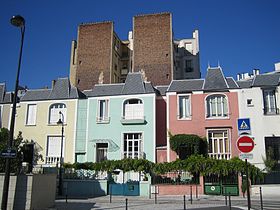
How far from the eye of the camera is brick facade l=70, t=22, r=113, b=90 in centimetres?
4206

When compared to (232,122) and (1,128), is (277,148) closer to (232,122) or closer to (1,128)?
(232,122)

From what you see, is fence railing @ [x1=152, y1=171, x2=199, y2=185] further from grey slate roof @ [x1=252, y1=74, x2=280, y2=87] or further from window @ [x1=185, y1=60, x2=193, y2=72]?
window @ [x1=185, y1=60, x2=193, y2=72]

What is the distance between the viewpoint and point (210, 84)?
2603 cm

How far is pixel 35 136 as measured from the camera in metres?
27.8

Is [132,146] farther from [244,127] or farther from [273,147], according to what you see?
[244,127]

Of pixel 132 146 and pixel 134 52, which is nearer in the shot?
pixel 132 146

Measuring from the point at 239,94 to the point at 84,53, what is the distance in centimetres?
2493

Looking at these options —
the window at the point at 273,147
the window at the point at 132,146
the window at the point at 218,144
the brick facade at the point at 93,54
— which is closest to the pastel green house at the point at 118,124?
the window at the point at 132,146

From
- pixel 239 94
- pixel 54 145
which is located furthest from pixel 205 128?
pixel 54 145

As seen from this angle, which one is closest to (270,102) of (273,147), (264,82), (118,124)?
(264,82)

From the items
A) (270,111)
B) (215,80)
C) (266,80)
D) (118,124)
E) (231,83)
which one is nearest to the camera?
(270,111)

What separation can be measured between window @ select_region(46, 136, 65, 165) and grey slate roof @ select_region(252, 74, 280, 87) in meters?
17.2

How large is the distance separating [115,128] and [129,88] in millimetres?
3828

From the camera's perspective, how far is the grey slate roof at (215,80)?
25578 mm
